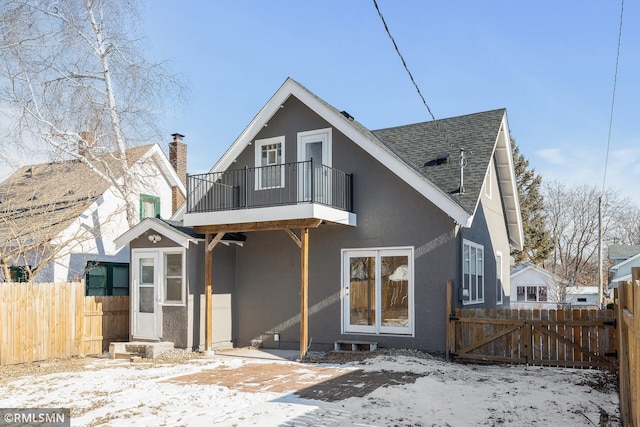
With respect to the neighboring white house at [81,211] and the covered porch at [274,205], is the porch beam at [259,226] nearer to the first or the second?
the covered porch at [274,205]

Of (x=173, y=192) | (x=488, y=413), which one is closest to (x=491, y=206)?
(x=488, y=413)

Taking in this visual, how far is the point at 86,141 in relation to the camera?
2023cm

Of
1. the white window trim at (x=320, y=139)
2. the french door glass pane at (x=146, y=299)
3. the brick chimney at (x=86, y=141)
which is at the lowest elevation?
the french door glass pane at (x=146, y=299)

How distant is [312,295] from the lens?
13484mm

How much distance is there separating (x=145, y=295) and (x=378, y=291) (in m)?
6.05

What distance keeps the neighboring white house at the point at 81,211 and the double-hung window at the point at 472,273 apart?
11.0 metres

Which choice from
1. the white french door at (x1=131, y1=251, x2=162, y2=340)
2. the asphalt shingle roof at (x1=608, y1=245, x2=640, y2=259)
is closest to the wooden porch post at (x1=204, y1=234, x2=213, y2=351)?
the white french door at (x1=131, y1=251, x2=162, y2=340)

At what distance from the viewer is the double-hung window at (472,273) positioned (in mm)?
12888

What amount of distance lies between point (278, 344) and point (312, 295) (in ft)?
5.43

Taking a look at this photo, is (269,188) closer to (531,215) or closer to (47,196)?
(47,196)

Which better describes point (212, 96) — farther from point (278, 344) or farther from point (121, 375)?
point (121, 375)

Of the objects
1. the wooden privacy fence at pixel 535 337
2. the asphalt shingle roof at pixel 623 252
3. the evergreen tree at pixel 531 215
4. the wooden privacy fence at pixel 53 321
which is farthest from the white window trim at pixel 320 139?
the asphalt shingle roof at pixel 623 252

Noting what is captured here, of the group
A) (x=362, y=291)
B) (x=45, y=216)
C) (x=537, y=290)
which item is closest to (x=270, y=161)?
(x=362, y=291)

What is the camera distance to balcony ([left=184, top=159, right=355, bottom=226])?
12.4m
